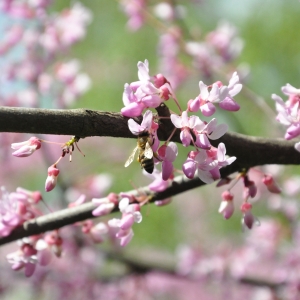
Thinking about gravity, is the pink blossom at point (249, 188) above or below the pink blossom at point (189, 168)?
below

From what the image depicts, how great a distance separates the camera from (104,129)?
50.2 inches

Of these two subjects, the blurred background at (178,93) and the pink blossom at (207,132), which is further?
the blurred background at (178,93)

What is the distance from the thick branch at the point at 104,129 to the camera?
3.87 ft

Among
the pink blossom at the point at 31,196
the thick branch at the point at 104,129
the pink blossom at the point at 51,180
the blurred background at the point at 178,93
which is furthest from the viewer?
the blurred background at the point at 178,93

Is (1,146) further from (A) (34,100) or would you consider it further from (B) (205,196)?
(B) (205,196)

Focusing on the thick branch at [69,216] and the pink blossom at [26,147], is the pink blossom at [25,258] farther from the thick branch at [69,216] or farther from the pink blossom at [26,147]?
the pink blossom at [26,147]

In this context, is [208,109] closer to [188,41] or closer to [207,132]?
[207,132]

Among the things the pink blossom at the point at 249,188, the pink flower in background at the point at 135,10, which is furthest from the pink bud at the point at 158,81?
the pink flower in background at the point at 135,10

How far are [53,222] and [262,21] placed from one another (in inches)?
325

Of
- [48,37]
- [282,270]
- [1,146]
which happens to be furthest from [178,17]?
[282,270]

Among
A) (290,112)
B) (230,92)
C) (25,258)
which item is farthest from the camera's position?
(25,258)

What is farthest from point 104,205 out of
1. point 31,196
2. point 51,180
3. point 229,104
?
point 229,104

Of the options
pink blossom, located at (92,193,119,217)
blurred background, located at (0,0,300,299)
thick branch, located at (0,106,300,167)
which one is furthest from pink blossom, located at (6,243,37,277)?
blurred background, located at (0,0,300,299)

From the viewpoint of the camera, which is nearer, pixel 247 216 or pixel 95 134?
pixel 95 134
